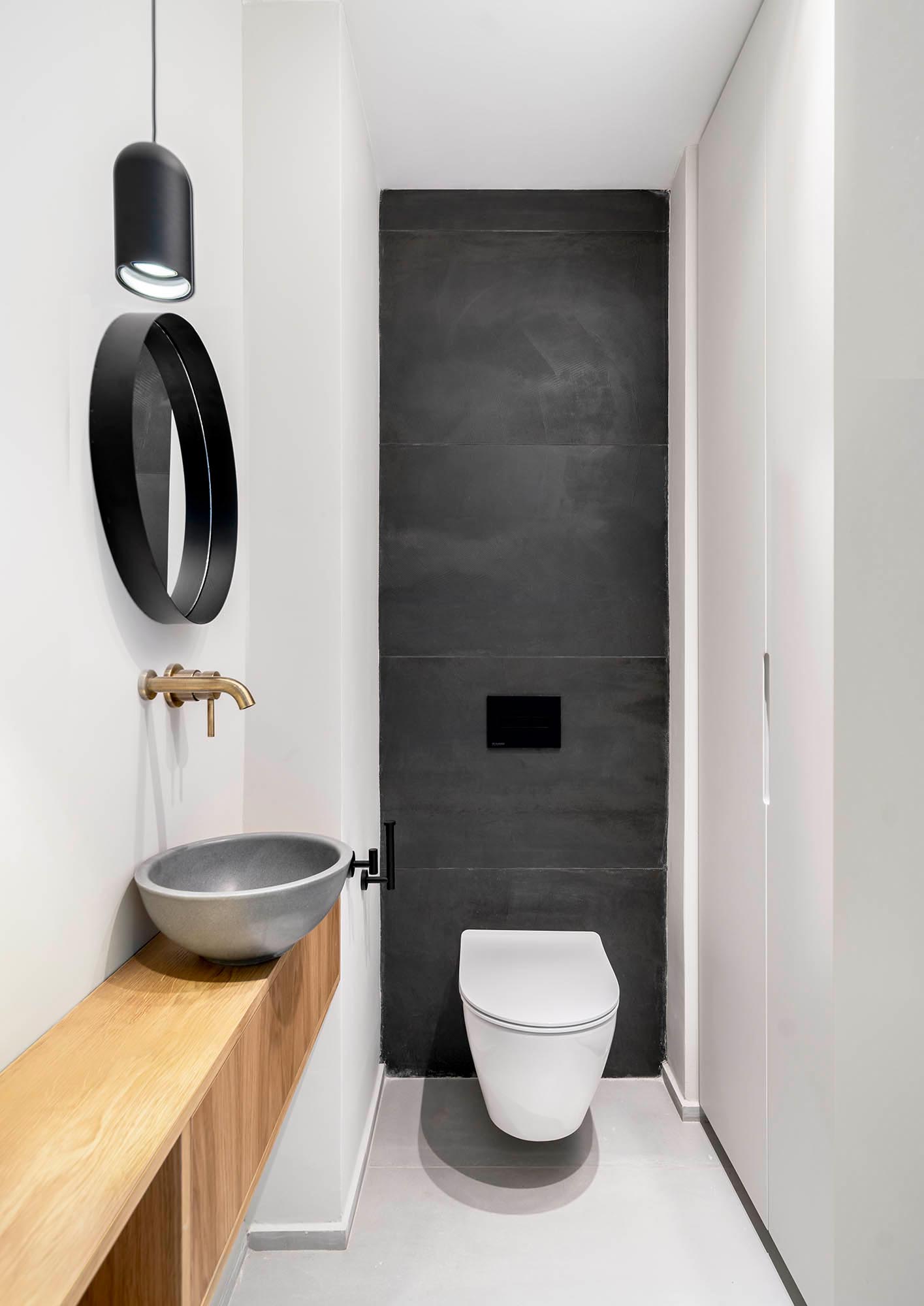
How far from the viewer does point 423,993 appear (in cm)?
246

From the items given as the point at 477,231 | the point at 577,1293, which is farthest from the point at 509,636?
the point at 577,1293

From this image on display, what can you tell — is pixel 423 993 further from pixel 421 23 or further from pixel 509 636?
pixel 421 23

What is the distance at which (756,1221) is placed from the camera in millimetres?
1812

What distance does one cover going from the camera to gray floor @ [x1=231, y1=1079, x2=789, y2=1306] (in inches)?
65.1

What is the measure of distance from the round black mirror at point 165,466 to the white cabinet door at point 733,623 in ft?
3.58

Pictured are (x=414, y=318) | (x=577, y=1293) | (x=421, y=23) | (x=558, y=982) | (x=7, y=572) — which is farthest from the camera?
(x=414, y=318)

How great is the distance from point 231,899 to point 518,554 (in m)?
1.55

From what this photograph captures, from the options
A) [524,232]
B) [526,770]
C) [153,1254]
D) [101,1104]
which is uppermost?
[524,232]

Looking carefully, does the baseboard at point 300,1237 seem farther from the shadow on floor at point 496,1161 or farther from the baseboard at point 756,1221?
the baseboard at point 756,1221

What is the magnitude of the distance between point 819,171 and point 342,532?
1.09m

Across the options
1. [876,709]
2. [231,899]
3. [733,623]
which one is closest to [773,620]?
[733,623]

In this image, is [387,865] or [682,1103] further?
[682,1103]

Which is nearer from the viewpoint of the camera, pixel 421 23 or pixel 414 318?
pixel 421 23

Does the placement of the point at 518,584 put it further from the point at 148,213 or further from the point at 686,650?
the point at 148,213
